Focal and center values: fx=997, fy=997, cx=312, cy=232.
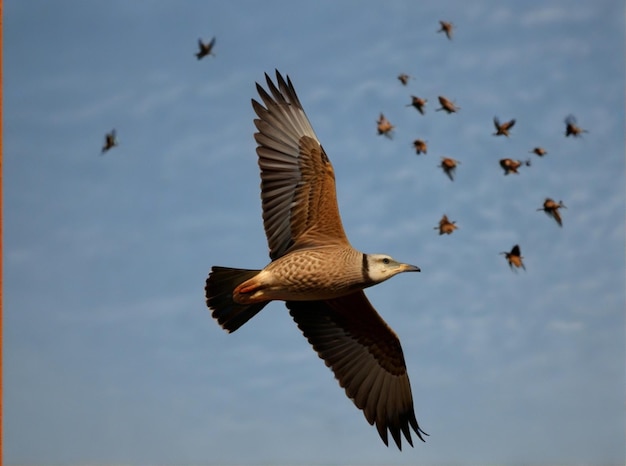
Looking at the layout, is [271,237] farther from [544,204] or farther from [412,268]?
[544,204]

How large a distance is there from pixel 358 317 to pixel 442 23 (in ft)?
15.5

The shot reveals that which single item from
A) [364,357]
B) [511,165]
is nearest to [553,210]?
[511,165]

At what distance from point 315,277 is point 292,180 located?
133 cm

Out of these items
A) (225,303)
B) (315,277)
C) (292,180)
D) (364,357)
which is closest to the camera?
(315,277)

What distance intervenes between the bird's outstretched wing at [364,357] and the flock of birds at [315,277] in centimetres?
1

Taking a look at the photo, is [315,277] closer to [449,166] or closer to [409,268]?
[409,268]

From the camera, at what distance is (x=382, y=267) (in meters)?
9.17

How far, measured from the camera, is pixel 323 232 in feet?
31.8

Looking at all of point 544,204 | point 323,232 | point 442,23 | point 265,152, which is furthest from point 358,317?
point 442,23

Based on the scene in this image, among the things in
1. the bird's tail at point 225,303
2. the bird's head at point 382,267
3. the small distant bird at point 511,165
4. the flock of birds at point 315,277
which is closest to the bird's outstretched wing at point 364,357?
the flock of birds at point 315,277

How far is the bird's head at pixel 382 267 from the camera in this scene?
9.13 m

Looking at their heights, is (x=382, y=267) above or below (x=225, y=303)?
below

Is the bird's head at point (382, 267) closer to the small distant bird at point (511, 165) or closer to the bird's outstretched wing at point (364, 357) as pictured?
the bird's outstretched wing at point (364, 357)

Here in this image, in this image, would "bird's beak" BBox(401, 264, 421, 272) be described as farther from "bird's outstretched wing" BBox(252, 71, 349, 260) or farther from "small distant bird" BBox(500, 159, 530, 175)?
"small distant bird" BBox(500, 159, 530, 175)
